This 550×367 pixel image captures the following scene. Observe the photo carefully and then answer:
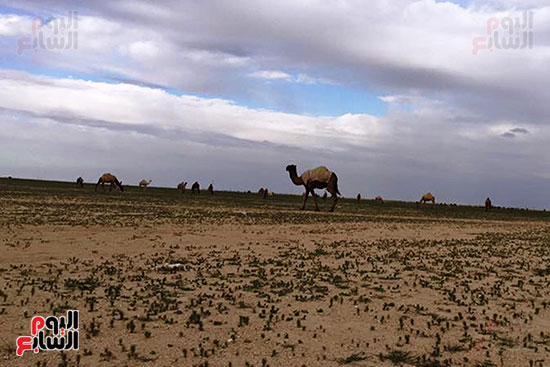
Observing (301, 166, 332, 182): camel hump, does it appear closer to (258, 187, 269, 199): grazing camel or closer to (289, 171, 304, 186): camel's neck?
(289, 171, 304, 186): camel's neck

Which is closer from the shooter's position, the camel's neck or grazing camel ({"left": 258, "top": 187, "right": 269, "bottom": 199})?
the camel's neck

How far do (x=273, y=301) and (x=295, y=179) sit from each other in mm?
32099

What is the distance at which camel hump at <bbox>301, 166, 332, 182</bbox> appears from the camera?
4056cm

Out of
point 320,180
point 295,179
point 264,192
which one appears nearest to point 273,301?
point 320,180

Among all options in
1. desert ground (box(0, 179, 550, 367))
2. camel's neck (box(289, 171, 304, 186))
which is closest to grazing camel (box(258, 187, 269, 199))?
camel's neck (box(289, 171, 304, 186))

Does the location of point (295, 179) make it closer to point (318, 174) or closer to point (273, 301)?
point (318, 174)

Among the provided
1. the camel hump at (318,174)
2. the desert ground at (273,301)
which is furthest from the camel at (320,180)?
the desert ground at (273,301)

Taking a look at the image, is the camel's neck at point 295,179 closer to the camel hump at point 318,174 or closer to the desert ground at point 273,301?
the camel hump at point 318,174

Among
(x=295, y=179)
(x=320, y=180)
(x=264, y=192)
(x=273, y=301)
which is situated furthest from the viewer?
(x=264, y=192)

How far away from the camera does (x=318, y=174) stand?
4066 cm

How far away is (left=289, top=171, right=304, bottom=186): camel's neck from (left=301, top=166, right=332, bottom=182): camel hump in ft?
2.07

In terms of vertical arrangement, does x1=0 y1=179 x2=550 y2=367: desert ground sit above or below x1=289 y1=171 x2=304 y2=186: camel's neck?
below

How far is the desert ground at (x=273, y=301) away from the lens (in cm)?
738

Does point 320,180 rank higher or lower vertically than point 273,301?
higher
